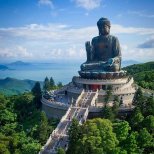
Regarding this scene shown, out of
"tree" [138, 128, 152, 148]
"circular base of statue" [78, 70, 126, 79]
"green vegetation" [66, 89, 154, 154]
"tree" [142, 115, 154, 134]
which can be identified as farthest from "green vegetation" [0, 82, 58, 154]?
"tree" [142, 115, 154, 134]

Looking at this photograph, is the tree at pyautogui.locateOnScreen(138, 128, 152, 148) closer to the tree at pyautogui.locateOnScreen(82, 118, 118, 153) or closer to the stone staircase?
the tree at pyautogui.locateOnScreen(82, 118, 118, 153)

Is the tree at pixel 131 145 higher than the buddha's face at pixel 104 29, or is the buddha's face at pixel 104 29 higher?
the buddha's face at pixel 104 29

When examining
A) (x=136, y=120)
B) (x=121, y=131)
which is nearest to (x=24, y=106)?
(x=136, y=120)

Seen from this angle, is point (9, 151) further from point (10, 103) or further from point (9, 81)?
point (9, 81)

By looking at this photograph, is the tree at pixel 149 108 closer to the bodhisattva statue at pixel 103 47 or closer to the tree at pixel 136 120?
the tree at pixel 136 120

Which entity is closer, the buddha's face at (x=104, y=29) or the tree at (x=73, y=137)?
the tree at (x=73, y=137)

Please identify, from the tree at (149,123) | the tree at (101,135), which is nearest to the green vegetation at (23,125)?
the tree at (101,135)

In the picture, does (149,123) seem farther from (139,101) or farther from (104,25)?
(104,25)
